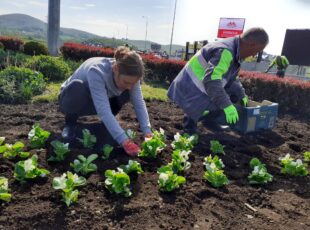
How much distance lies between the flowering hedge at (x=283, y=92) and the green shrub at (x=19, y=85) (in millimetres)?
4041

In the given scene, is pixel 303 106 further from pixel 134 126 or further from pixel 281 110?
pixel 134 126

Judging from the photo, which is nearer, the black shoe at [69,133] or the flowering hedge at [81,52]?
the black shoe at [69,133]

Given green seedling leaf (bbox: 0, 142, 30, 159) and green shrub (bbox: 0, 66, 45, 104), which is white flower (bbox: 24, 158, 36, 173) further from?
green shrub (bbox: 0, 66, 45, 104)

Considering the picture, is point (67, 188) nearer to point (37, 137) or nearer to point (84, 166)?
point (84, 166)

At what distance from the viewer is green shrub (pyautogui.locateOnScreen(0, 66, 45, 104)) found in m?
5.30

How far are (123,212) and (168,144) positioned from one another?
1.51 metres

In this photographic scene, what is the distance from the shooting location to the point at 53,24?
1495 cm

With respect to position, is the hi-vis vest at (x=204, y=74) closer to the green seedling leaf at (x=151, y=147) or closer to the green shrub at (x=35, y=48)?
the green seedling leaf at (x=151, y=147)

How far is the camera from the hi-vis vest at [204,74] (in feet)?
12.5

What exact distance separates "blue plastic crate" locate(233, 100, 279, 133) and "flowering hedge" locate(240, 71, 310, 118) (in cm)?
205

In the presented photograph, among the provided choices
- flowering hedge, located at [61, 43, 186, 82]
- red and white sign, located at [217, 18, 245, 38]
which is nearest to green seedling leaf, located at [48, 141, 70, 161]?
flowering hedge, located at [61, 43, 186, 82]

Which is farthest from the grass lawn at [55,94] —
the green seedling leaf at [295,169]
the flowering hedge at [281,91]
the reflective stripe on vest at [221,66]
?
the green seedling leaf at [295,169]

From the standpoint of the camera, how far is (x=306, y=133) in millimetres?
4969

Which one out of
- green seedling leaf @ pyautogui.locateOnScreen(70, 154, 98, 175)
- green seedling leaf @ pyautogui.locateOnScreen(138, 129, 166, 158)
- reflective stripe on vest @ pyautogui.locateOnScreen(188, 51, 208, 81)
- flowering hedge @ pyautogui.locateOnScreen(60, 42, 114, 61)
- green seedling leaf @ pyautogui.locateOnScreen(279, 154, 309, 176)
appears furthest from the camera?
flowering hedge @ pyautogui.locateOnScreen(60, 42, 114, 61)
